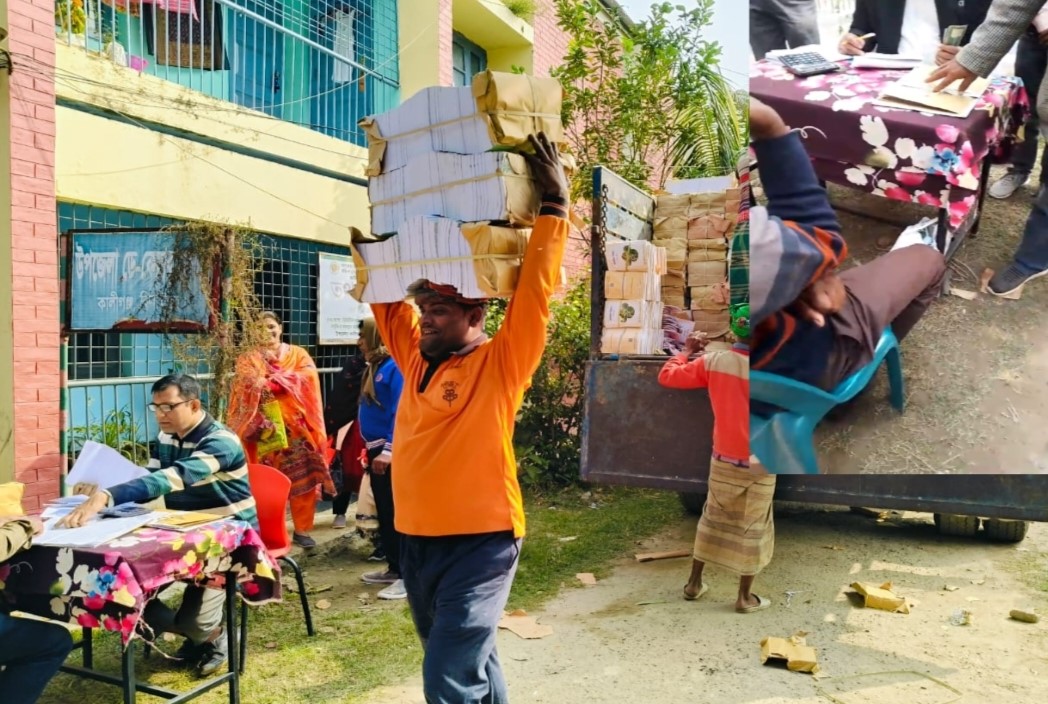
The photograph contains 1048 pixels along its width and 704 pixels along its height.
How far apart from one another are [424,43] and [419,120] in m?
6.29

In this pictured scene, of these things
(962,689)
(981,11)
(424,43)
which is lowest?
(962,689)

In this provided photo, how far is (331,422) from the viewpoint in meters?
5.96

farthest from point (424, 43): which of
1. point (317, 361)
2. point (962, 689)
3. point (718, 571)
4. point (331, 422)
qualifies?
point (962, 689)

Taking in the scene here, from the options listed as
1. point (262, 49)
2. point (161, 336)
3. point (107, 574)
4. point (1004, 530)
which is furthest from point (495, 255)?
point (262, 49)

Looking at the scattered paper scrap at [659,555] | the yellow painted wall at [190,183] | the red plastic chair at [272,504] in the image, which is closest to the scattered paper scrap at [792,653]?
the scattered paper scrap at [659,555]

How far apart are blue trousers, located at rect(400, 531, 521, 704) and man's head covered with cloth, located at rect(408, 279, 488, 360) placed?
610mm

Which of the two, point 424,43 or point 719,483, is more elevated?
point 424,43

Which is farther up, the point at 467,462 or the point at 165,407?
the point at 165,407

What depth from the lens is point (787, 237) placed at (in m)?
1.65

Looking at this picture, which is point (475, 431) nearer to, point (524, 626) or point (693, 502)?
point (524, 626)

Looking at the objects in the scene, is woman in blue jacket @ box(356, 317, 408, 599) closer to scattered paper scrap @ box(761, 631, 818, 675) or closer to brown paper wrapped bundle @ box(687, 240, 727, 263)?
scattered paper scrap @ box(761, 631, 818, 675)

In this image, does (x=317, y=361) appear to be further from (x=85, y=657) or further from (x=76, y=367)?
(x=85, y=657)

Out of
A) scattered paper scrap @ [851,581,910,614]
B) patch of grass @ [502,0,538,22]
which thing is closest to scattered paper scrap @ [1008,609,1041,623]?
scattered paper scrap @ [851,581,910,614]

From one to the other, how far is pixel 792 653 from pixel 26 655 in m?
3.00
